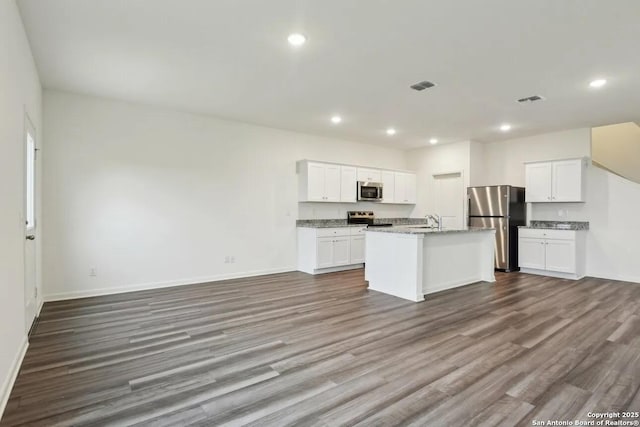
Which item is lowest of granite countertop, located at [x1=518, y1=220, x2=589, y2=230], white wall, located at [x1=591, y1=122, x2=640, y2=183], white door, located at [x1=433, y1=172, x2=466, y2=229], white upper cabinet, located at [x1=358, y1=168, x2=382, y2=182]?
granite countertop, located at [x1=518, y1=220, x2=589, y2=230]

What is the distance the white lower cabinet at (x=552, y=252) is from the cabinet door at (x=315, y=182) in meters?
4.00

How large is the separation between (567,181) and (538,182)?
1.53 ft

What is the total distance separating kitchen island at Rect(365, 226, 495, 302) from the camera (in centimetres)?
458

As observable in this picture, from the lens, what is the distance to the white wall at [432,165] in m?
7.45

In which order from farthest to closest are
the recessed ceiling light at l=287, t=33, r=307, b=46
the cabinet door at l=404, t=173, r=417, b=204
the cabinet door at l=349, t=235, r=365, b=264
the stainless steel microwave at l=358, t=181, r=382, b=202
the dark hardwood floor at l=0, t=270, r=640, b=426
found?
the cabinet door at l=404, t=173, r=417, b=204 < the stainless steel microwave at l=358, t=181, r=382, b=202 < the cabinet door at l=349, t=235, r=365, b=264 < the recessed ceiling light at l=287, t=33, r=307, b=46 < the dark hardwood floor at l=0, t=270, r=640, b=426

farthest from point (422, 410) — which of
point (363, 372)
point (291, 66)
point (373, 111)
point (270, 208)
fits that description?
point (270, 208)

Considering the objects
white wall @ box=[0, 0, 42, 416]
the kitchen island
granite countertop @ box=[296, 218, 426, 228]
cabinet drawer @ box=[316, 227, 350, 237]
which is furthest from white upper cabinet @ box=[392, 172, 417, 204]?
white wall @ box=[0, 0, 42, 416]

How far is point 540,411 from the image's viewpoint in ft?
6.68

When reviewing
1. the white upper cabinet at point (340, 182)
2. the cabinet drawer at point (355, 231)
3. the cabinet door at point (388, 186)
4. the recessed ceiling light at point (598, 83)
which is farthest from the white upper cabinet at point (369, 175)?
the recessed ceiling light at point (598, 83)

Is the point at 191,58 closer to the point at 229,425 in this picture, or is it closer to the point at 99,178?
the point at 99,178

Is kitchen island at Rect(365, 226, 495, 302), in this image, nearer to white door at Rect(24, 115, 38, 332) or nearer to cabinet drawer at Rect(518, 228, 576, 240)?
cabinet drawer at Rect(518, 228, 576, 240)

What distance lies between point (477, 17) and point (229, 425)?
11.1ft

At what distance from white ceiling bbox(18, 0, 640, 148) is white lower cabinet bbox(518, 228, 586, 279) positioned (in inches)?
82.4

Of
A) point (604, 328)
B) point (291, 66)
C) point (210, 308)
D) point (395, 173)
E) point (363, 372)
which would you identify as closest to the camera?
point (363, 372)
